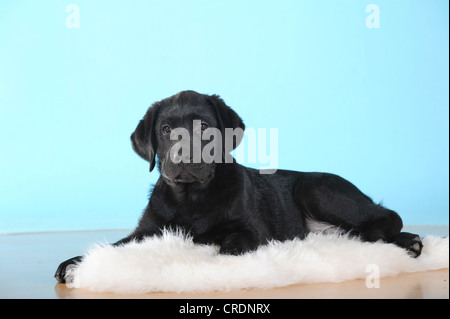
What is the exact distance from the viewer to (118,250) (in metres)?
3.20

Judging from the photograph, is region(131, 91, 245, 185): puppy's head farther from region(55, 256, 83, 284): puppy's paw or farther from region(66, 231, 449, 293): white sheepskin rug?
region(55, 256, 83, 284): puppy's paw

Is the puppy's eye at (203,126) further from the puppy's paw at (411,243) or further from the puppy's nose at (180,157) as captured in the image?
the puppy's paw at (411,243)

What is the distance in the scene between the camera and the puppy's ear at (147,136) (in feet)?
13.0

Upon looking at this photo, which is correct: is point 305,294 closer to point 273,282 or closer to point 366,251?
point 273,282

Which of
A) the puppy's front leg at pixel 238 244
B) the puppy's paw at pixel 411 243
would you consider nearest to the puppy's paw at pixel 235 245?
the puppy's front leg at pixel 238 244

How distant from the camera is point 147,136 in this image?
400 cm

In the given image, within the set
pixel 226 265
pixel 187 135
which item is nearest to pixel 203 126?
pixel 187 135

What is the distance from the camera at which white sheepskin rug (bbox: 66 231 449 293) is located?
113 inches

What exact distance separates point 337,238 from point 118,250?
1541mm

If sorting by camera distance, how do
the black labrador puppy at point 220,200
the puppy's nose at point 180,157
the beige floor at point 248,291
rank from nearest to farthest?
the beige floor at point 248,291
the puppy's nose at point 180,157
the black labrador puppy at point 220,200

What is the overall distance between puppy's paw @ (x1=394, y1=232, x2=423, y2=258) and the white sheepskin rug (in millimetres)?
79

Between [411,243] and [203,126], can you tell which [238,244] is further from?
[411,243]

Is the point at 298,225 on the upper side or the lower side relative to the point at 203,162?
lower
